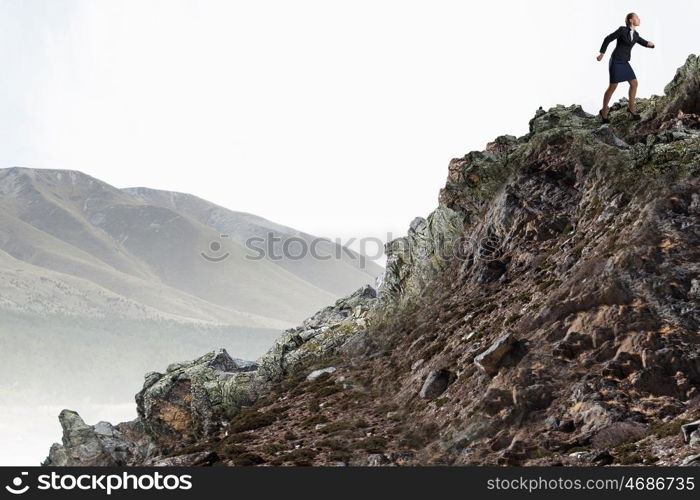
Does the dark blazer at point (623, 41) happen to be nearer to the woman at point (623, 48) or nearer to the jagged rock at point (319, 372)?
the woman at point (623, 48)

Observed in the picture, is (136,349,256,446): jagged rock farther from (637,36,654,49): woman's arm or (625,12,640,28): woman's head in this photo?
(625,12,640,28): woman's head

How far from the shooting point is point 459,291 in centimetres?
3572

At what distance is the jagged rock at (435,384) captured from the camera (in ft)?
88.6

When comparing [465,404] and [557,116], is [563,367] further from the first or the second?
[557,116]

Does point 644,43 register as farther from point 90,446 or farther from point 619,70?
point 90,446

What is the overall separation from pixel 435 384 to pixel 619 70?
1750 cm

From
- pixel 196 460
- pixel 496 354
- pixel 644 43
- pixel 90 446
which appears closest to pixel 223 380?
pixel 196 460

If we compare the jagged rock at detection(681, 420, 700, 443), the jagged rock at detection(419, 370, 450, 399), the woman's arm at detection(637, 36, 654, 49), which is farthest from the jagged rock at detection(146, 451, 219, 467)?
the woman's arm at detection(637, 36, 654, 49)

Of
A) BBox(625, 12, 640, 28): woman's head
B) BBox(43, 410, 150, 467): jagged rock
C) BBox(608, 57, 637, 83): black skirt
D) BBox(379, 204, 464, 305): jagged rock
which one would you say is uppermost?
BBox(625, 12, 640, 28): woman's head

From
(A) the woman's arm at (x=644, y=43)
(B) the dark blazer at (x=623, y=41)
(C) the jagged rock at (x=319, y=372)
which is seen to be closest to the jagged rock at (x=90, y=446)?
(C) the jagged rock at (x=319, y=372)

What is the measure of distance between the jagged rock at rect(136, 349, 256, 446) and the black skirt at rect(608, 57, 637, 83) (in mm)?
30597

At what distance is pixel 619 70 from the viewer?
1155 inches

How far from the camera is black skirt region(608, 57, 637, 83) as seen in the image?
2922 cm

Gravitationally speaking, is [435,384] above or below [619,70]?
below
